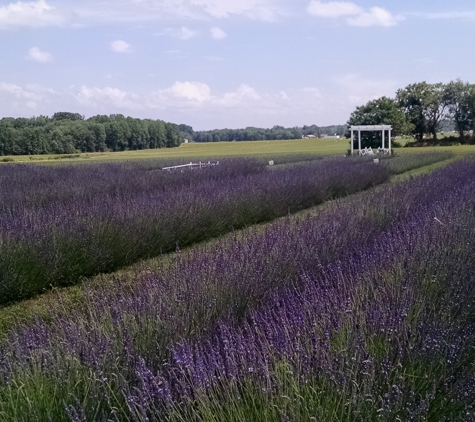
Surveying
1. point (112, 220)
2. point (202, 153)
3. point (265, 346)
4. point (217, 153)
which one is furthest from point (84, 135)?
point (265, 346)

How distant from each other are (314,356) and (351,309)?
62 centimetres

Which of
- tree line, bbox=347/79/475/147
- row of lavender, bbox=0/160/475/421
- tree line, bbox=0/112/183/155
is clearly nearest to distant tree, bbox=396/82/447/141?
tree line, bbox=347/79/475/147

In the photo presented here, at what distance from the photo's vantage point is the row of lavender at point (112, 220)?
5.62 metres

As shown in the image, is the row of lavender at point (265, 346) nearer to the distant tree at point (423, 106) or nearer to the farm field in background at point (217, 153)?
the farm field in background at point (217, 153)

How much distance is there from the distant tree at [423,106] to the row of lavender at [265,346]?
58198mm

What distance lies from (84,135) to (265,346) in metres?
75.9

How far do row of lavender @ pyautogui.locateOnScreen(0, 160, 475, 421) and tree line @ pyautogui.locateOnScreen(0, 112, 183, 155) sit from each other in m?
67.7

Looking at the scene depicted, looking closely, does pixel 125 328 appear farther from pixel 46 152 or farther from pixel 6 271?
pixel 46 152

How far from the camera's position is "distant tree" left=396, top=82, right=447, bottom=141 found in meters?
58.8

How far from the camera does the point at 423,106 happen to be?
5878 centimetres

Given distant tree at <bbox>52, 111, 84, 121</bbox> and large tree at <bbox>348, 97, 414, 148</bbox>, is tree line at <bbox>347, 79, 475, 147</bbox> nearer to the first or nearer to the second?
large tree at <bbox>348, 97, 414, 148</bbox>

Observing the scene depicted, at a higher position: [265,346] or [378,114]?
[378,114]

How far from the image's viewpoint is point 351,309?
281 cm

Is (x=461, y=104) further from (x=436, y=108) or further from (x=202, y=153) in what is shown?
(x=202, y=153)
